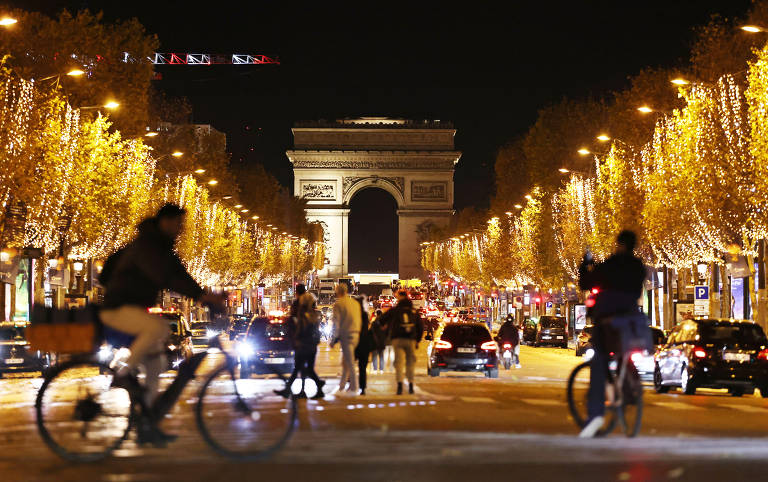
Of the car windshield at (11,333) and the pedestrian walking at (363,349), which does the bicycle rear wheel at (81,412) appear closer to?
the pedestrian walking at (363,349)

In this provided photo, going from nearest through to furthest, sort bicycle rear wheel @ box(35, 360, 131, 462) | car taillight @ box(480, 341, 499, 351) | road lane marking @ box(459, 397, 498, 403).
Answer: bicycle rear wheel @ box(35, 360, 131, 462), road lane marking @ box(459, 397, 498, 403), car taillight @ box(480, 341, 499, 351)

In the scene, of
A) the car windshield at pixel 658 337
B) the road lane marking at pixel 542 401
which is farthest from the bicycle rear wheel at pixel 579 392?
the car windshield at pixel 658 337

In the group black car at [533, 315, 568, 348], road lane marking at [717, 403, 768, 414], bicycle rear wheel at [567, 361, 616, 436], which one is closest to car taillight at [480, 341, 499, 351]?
road lane marking at [717, 403, 768, 414]

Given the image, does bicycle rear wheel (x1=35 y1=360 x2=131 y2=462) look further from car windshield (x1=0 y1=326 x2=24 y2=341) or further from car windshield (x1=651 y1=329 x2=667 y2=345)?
car windshield (x1=651 y1=329 x2=667 y2=345)

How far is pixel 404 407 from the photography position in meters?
17.7

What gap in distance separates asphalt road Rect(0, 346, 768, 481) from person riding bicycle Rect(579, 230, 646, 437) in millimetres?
397

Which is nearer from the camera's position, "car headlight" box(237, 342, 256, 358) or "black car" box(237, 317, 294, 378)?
"black car" box(237, 317, 294, 378)

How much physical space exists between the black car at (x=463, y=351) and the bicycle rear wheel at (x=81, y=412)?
19.4 metres

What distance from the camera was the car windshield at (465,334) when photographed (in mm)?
29920

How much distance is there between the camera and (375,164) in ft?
455

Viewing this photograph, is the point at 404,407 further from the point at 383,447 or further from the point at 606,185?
the point at 606,185

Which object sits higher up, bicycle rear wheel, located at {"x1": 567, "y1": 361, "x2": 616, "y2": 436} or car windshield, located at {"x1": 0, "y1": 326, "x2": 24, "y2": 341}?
car windshield, located at {"x1": 0, "y1": 326, "x2": 24, "y2": 341}

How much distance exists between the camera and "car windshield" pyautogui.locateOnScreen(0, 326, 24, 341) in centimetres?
3167

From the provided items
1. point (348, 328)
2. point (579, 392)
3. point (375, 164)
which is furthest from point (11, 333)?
point (375, 164)
